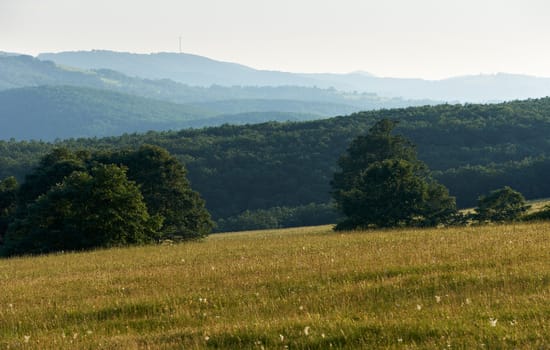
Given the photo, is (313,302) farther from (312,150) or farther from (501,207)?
(312,150)

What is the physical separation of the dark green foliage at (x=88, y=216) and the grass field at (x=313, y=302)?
17.7 metres

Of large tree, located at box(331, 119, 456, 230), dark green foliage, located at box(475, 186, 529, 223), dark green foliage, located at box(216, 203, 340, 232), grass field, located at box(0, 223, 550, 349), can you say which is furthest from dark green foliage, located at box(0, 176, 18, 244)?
dark green foliage, located at box(216, 203, 340, 232)

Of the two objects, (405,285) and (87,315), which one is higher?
(405,285)

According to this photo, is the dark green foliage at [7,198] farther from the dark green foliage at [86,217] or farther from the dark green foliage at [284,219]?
the dark green foliage at [284,219]

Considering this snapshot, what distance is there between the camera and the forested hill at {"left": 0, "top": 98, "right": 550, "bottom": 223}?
148875 millimetres

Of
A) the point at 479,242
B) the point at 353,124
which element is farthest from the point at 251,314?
the point at 353,124

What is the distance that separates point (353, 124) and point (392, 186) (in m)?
127

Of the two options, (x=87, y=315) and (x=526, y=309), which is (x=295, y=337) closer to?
(x=526, y=309)

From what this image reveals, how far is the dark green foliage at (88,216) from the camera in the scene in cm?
3891

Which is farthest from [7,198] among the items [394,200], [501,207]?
[501,207]

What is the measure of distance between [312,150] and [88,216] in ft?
425

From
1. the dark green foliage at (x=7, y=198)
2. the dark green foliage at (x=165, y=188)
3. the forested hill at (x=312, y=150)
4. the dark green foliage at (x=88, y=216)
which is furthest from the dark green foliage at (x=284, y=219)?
the dark green foliage at (x=88, y=216)

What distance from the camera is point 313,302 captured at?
12.2 meters

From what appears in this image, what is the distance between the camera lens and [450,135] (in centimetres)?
16162
